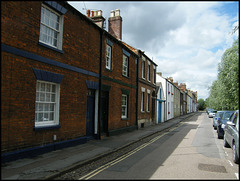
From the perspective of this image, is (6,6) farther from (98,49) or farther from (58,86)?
(98,49)

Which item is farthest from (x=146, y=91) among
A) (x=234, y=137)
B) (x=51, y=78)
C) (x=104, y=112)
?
(x=51, y=78)

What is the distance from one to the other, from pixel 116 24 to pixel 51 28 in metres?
11.1

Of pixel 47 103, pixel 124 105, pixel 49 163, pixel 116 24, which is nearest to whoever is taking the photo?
pixel 49 163

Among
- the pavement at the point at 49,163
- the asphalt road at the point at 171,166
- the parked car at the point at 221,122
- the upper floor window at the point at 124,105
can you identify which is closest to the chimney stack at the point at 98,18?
the upper floor window at the point at 124,105

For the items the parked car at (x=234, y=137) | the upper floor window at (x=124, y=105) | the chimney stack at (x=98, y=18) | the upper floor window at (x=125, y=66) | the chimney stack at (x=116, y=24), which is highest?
the chimney stack at (x=116, y=24)

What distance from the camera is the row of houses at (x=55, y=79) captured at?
20.8 feet

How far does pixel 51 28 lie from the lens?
8117 millimetres

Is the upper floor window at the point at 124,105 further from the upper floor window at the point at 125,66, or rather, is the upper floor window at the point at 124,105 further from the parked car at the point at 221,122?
the parked car at the point at 221,122

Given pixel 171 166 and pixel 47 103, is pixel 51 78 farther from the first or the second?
pixel 171 166

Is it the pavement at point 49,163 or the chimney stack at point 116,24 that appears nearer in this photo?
the pavement at point 49,163

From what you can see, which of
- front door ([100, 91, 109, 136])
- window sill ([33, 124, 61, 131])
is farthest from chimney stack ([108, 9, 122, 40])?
window sill ([33, 124, 61, 131])

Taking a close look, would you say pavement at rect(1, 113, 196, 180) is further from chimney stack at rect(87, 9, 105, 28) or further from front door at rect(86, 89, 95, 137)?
chimney stack at rect(87, 9, 105, 28)

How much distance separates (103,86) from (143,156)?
5.31 metres

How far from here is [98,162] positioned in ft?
23.4
